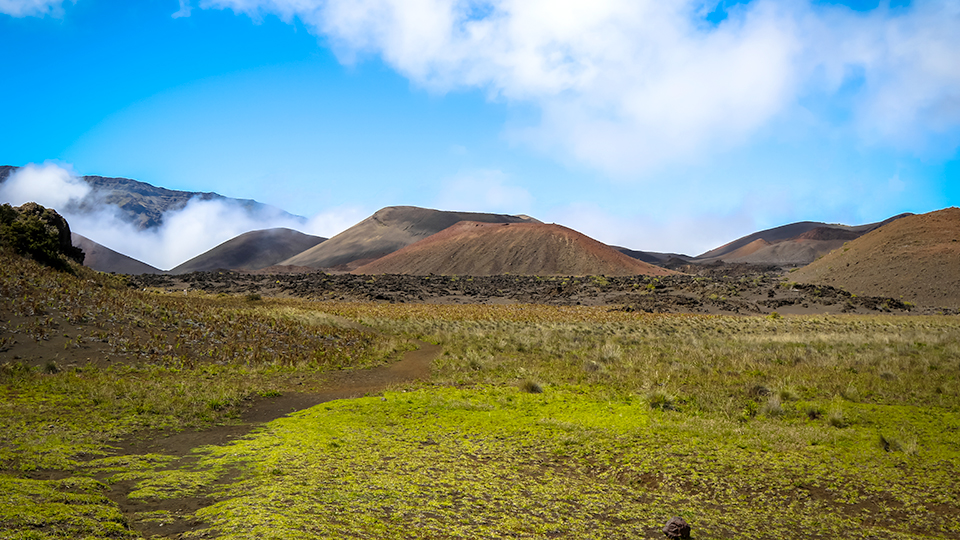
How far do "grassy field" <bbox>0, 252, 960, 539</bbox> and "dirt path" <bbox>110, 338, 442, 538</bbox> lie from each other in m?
0.10

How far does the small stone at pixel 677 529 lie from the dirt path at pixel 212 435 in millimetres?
4097

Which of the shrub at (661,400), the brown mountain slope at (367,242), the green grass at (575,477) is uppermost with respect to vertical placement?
the brown mountain slope at (367,242)

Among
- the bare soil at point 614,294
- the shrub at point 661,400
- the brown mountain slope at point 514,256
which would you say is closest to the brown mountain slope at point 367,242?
the brown mountain slope at point 514,256

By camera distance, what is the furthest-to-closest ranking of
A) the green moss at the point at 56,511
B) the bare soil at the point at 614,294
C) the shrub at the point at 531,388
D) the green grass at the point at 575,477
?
the bare soil at the point at 614,294
the shrub at the point at 531,388
the green grass at the point at 575,477
the green moss at the point at 56,511

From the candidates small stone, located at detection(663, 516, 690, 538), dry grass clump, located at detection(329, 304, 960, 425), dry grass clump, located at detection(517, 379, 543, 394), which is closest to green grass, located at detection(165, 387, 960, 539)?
small stone, located at detection(663, 516, 690, 538)

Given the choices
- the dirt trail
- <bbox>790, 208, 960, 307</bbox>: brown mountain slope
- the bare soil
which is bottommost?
the dirt trail

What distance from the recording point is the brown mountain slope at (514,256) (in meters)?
110

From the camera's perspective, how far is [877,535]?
15.9ft

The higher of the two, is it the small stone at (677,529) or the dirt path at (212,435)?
the small stone at (677,529)

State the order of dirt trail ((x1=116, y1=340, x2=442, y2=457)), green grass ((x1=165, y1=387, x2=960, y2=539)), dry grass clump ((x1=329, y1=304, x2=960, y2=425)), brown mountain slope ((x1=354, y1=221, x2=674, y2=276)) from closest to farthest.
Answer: green grass ((x1=165, y1=387, x2=960, y2=539)), dirt trail ((x1=116, y1=340, x2=442, y2=457)), dry grass clump ((x1=329, y1=304, x2=960, y2=425)), brown mountain slope ((x1=354, y1=221, x2=674, y2=276))

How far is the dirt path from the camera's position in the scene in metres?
4.46

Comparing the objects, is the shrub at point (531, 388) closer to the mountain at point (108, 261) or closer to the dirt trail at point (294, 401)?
the dirt trail at point (294, 401)

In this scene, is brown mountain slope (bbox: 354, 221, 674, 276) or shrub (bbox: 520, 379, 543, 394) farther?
brown mountain slope (bbox: 354, 221, 674, 276)

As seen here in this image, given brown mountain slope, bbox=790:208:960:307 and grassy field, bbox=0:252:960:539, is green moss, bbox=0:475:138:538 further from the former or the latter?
brown mountain slope, bbox=790:208:960:307
